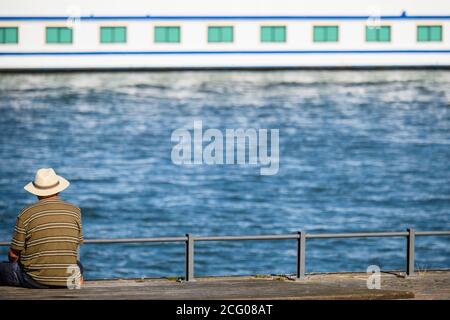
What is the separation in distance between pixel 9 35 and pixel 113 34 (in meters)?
3.73

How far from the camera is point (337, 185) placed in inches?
1172

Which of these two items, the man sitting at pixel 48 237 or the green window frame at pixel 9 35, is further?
the green window frame at pixel 9 35

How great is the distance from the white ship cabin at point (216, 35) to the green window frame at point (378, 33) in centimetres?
5

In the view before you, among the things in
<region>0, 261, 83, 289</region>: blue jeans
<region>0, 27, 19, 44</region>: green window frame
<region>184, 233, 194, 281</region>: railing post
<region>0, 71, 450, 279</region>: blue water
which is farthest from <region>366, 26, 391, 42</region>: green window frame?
<region>0, 261, 83, 289</region>: blue jeans

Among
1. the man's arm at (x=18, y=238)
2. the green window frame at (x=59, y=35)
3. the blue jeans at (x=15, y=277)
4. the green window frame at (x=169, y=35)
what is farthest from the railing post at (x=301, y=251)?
the green window frame at (x=59, y=35)

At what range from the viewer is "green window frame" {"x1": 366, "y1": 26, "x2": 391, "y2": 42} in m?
38.5

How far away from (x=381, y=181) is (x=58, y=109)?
1247cm

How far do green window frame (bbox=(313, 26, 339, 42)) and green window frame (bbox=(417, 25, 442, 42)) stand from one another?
3.07 metres

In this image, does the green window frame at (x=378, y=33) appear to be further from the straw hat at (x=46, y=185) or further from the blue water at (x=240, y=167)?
the straw hat at (x=46, y=185)

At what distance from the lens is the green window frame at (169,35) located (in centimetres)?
3791

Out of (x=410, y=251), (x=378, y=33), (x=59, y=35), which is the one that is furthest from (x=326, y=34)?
(x=410, y=251)
